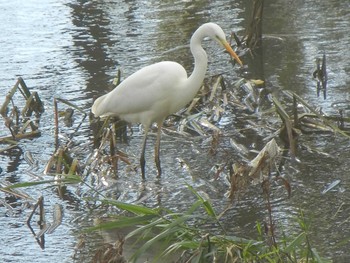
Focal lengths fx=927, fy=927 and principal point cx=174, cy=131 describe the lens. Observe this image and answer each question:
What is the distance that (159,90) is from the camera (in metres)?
7.60

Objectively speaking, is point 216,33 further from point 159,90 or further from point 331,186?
point 331,186

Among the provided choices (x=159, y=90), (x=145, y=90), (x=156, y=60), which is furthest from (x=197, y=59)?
(x=156, y=60)

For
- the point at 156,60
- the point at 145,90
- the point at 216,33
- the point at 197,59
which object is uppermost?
the point at 216,33

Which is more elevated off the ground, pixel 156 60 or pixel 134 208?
pixel 134 208

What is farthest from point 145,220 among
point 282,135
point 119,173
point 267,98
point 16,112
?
point 267,98

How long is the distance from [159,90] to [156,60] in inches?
144

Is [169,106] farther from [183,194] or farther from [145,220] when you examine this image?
[145,220]

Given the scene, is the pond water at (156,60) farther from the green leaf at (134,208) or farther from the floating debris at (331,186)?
the green leaf at (134,208)

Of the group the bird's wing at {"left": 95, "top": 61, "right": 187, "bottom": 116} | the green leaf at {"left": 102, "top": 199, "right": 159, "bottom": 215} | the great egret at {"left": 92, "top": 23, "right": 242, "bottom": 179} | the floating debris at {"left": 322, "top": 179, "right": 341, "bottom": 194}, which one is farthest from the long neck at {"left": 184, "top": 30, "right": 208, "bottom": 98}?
the green leaf at {"left": 102, "top": 199, "right": 159, "bottom": 215}

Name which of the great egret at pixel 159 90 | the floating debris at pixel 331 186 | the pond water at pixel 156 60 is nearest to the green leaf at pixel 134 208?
the pond water at pixel 156 60

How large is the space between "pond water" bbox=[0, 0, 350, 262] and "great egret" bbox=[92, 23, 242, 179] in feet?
1.42

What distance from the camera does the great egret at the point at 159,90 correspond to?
7426 millimetres

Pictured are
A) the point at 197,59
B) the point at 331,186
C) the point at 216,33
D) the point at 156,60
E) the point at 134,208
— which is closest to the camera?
the point at 134,208

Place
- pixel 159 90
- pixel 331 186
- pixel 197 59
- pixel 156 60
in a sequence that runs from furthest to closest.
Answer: pixel 156 60 < pixel 159 90 < pixel 197 59 < pixel 331 186
